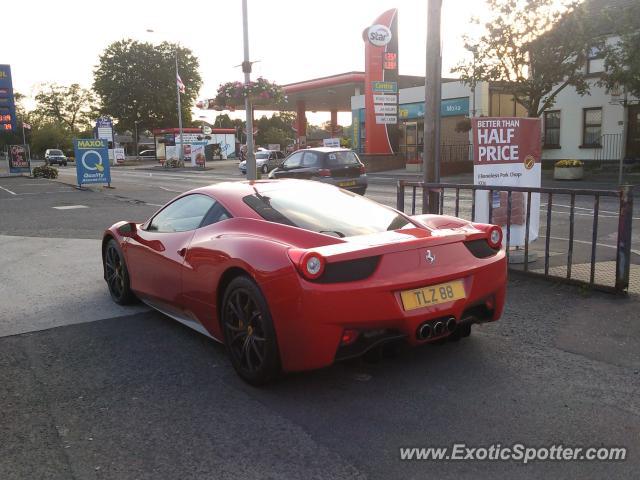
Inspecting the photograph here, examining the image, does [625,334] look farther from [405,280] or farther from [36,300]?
[36,300]

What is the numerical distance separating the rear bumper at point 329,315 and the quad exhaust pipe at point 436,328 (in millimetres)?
34

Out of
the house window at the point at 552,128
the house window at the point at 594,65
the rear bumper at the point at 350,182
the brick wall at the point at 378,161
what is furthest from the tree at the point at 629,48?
the brick wall at the point at 378,161

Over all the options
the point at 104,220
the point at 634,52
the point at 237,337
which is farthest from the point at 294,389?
the point at 634,52

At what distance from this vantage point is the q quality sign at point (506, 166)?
686 cm

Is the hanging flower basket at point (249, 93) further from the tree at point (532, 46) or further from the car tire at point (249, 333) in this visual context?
the car tire at point (249, 333)

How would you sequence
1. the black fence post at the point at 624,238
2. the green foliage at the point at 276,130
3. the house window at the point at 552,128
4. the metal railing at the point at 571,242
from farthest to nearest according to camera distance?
the green foliage at the point at 276,130, the house window at the point at 552,128, the metal railing at the point at 571,242, the black fence post at the point at 624,238

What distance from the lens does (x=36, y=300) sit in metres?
5.95

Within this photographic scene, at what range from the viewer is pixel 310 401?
3.49 m

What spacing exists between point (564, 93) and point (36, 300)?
29284 mm

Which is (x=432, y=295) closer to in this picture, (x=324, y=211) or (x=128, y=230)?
(x=324, y=211)

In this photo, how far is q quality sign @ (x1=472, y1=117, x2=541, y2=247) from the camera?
686 cm

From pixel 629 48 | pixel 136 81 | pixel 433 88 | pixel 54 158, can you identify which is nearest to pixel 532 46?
pixel 629 48

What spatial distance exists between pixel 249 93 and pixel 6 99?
24830 mm

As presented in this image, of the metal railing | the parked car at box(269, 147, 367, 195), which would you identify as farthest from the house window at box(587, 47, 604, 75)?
the metal railing
